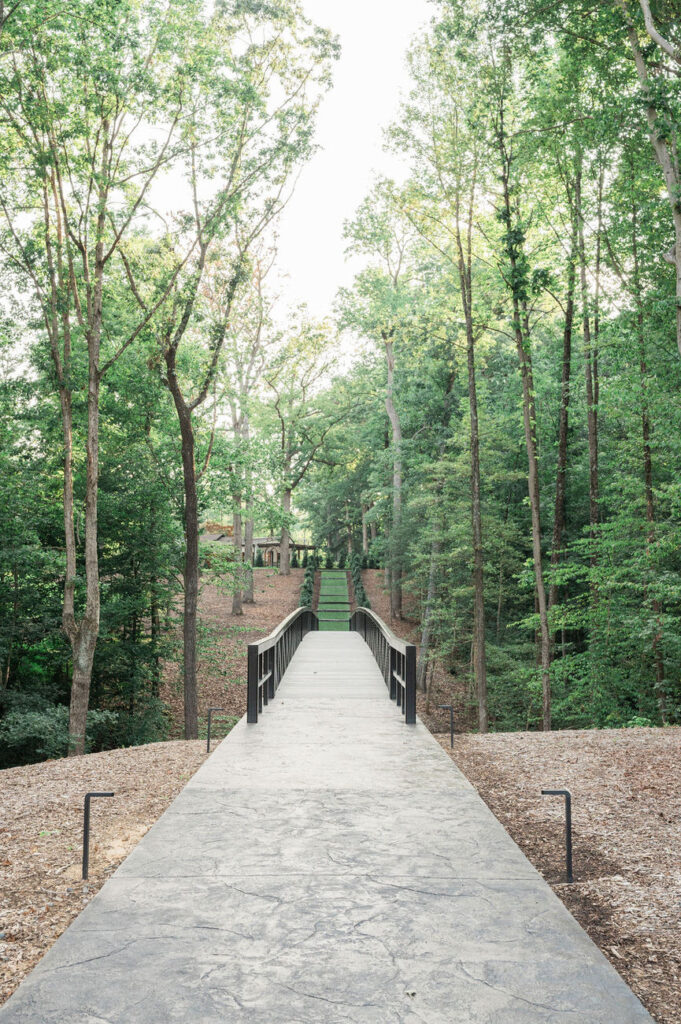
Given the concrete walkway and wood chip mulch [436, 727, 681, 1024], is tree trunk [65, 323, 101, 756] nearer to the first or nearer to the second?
wood chip mulch [436, 727, 681, 1024]

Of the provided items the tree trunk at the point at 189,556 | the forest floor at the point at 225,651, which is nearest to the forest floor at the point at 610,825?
the tree trunk at the point at 189,556

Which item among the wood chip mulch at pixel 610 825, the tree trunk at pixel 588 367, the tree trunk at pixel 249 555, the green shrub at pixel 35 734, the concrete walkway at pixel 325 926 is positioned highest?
the tree trunk at pixel 588 367

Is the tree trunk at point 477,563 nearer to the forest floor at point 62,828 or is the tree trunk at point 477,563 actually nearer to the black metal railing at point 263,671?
→ the black metal railing at point 263,671

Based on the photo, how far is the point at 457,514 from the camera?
63.1 ft

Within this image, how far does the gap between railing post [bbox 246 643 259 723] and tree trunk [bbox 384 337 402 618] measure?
16.0 metres

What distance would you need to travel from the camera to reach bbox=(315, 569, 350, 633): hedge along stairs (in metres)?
30.0

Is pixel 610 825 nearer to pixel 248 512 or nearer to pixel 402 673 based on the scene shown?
pixel 402 673

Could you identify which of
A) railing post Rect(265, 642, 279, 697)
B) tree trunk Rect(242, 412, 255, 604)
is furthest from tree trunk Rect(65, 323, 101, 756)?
tree trunk Rect(242, 412, 255, 604)

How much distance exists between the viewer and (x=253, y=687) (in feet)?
28.9

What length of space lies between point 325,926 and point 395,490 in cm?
2353

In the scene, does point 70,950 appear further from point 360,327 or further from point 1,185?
point 360,327

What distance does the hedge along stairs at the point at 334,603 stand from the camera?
30.0 meters

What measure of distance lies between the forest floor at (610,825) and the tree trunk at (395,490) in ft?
48.5

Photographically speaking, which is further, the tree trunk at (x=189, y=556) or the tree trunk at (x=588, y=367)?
the tree trunk at (x=588, y=367)
